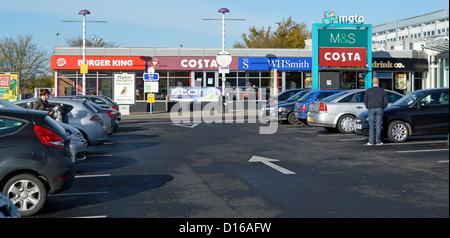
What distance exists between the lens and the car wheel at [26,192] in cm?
729

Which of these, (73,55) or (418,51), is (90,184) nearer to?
(73,55)

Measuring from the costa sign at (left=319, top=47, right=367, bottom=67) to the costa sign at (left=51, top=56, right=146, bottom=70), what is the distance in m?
15.9

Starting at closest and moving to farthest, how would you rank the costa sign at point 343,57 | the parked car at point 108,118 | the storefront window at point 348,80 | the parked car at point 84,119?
the parked car at point 84,119, the parked car at point 108,118, the costa sign at point 343,57, the storefront window at point 348,80

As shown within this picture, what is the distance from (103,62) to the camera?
4412cm

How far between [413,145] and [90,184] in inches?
339

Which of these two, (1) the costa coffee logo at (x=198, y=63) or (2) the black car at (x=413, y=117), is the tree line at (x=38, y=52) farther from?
(2) the black car at (x=413, y=117)

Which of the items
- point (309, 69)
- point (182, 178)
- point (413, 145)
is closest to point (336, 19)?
point (309, 69)

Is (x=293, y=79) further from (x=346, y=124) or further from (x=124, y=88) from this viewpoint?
(x=346, y=124)

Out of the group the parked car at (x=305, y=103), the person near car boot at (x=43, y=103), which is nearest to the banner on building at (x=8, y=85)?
the parked car at (x=305, y=103)

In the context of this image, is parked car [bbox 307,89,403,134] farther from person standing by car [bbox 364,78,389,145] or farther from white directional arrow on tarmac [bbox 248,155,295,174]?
white directional arrow on tarmac [bbox 248,155,295,174]

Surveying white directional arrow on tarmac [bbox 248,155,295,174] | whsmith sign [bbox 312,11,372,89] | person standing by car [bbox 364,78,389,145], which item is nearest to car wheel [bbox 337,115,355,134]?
person standing by car [bbox 364,78,389,145]

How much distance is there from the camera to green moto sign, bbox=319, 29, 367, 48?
34.0m
